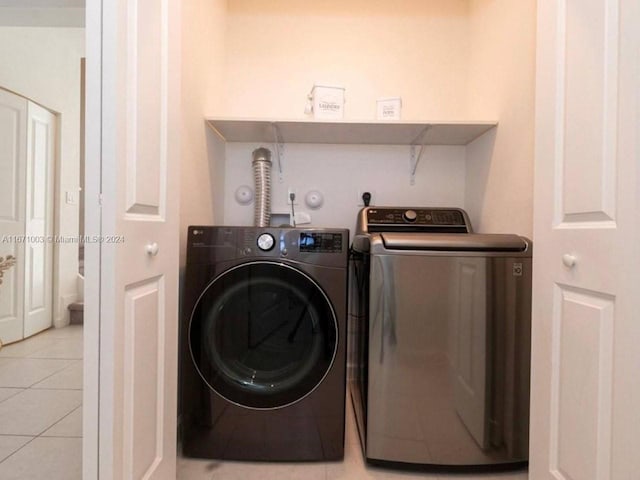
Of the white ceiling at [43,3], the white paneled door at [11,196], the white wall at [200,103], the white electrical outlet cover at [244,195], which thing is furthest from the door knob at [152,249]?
the white electrical outlet cover at [244,195]

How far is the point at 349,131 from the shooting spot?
1.71 metres

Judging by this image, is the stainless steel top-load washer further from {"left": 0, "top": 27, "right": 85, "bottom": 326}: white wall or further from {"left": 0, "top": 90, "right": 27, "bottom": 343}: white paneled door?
{"left": 0, "top": 90, "right": 27, "bottom": 343}: white paneled door

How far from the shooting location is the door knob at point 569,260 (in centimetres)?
86

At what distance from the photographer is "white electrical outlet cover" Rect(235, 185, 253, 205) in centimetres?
193

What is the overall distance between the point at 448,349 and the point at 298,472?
28.6 inches

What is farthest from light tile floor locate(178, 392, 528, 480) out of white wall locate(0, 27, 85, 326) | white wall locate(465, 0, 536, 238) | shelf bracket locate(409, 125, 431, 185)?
shelf bracket locate(409, 125, 431, 185)

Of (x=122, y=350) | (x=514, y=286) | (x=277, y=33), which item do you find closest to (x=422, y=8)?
(x=277, y=33)

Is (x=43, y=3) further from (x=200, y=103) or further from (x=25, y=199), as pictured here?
(x=200, y=103)

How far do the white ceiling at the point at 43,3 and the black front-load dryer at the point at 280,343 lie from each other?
2.35ft

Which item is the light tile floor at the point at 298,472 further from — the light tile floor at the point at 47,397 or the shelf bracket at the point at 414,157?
the shelf bracket at the point at 414,157

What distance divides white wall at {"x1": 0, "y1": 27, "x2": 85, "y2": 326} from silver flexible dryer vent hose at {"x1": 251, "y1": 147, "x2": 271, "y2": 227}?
0.99 metres

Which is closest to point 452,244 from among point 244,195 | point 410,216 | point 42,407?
point 410,216

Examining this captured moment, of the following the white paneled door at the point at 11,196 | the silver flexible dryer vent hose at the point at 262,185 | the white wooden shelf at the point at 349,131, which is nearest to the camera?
the white paneled door at the point at 11,196

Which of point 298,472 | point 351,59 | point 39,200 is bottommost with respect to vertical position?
point 298,472
